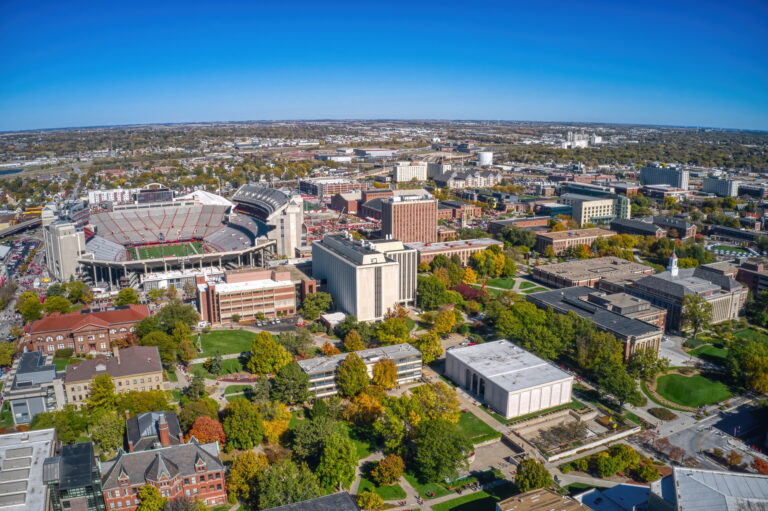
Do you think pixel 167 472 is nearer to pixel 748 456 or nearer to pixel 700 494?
pixel 700 494

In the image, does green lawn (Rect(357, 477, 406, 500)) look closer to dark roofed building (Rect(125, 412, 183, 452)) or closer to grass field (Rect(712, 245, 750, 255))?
dark roofed building (Rect(125, 412, 183, 452))

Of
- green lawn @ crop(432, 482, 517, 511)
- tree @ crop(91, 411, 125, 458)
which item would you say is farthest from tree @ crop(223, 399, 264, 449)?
green lawn @ crop(432, 482, 517, 511)

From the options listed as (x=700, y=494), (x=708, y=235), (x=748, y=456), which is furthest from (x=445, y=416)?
(x=708, y=235)

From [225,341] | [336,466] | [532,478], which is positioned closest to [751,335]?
[532,478]

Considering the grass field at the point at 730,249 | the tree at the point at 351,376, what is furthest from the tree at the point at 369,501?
the grass field at the point at 730,249

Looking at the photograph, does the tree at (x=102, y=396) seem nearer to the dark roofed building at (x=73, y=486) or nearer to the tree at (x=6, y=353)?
the dark roofed building at (x=73, y=486)

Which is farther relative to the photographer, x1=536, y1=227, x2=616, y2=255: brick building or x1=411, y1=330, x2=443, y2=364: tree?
x1=536, y1=227, x2=616, y2=255: brick building
